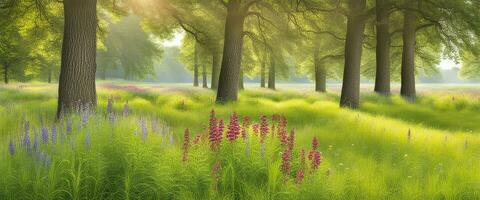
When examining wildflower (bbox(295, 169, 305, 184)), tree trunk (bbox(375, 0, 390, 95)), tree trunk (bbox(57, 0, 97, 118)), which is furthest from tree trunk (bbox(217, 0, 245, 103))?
wildflower (bbox(295, 169, 305, 184))

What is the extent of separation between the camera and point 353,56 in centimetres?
1433

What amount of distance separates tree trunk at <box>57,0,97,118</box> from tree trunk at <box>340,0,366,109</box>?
8945 mm

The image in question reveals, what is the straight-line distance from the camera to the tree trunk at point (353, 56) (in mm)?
14164

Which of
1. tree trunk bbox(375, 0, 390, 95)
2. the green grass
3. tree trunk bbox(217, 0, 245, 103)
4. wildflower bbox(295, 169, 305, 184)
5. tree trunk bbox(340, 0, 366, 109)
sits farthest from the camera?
tree trunk bbox(375, 0, 390, 95)

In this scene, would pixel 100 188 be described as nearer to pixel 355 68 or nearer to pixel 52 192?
pixel 52 192

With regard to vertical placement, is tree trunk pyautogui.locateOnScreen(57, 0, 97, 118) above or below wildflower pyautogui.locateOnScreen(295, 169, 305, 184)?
above

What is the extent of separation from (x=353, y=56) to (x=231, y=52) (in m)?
4.39

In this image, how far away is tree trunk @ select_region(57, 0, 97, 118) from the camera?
8.49 m

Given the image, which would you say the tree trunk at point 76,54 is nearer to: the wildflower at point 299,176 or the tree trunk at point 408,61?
the wildflower at point 299,176

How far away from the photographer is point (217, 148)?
16.5ft

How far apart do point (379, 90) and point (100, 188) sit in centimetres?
1798

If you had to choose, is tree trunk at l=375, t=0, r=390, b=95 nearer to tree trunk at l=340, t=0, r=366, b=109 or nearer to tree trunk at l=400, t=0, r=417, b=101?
tree trunk at l=400, t=0, r=417, b=101

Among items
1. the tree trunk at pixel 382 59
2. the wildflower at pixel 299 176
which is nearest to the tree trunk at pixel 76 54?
the wildflower at pixel 299 176

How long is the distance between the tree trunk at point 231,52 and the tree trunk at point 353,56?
3927 mm
